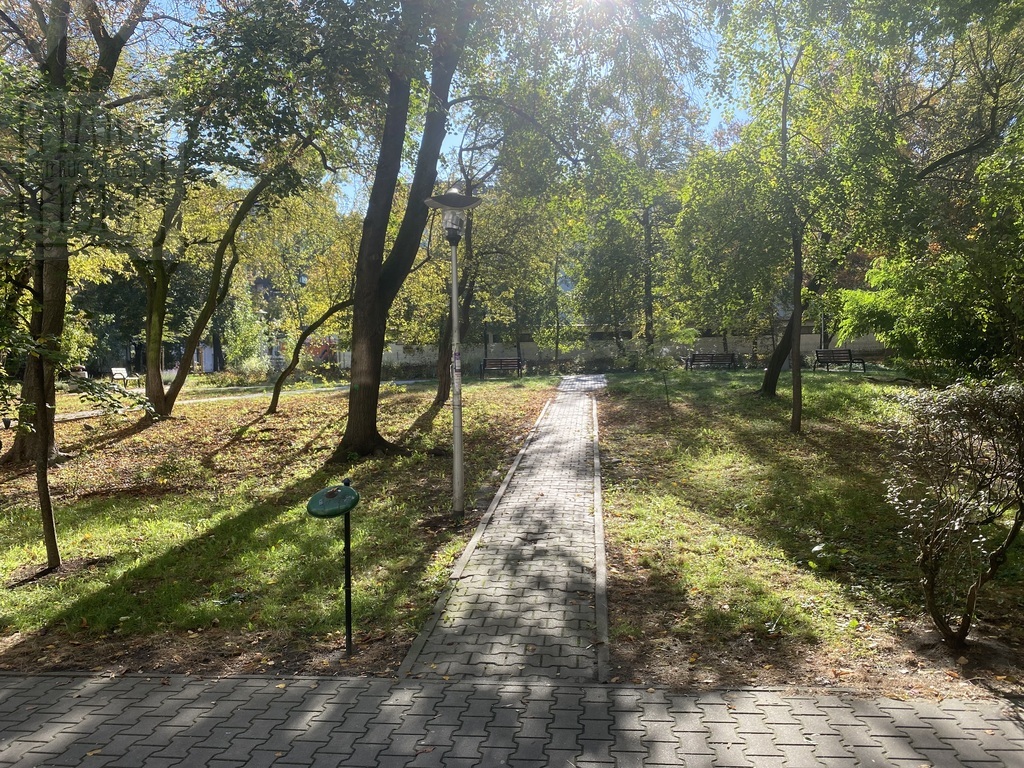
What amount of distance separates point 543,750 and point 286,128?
8.07m

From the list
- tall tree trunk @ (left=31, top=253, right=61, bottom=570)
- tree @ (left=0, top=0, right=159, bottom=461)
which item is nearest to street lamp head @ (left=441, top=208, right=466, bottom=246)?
tree @ (left=0, top=0, right=159, bottom=461)

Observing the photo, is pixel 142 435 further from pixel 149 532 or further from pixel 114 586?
pixel 114 586

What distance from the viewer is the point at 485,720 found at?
340 centimetres

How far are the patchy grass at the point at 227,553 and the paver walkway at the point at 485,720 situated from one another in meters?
0.38

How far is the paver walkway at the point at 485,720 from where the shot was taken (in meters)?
3.06

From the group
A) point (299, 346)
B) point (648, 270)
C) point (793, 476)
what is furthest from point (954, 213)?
point (648, 270)

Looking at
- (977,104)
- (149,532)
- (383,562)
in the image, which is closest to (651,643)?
(383,562)

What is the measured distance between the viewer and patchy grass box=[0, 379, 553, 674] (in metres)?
4.54

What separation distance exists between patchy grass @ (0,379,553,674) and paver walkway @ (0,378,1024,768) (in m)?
0.38

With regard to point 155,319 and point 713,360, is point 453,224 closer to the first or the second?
point 155,319

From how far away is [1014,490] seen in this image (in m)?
3.94

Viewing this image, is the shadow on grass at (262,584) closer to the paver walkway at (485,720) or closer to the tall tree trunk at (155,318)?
the paver walkway at (485,720)

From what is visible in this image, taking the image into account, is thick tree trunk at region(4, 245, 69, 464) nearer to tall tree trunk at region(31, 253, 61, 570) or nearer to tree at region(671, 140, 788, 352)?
tall tree trunk at region(31, 253, 61, 570)

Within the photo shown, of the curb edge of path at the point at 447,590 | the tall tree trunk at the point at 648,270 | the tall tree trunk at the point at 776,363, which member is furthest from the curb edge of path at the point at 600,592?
the tall tree trunk at the point at 648,270
